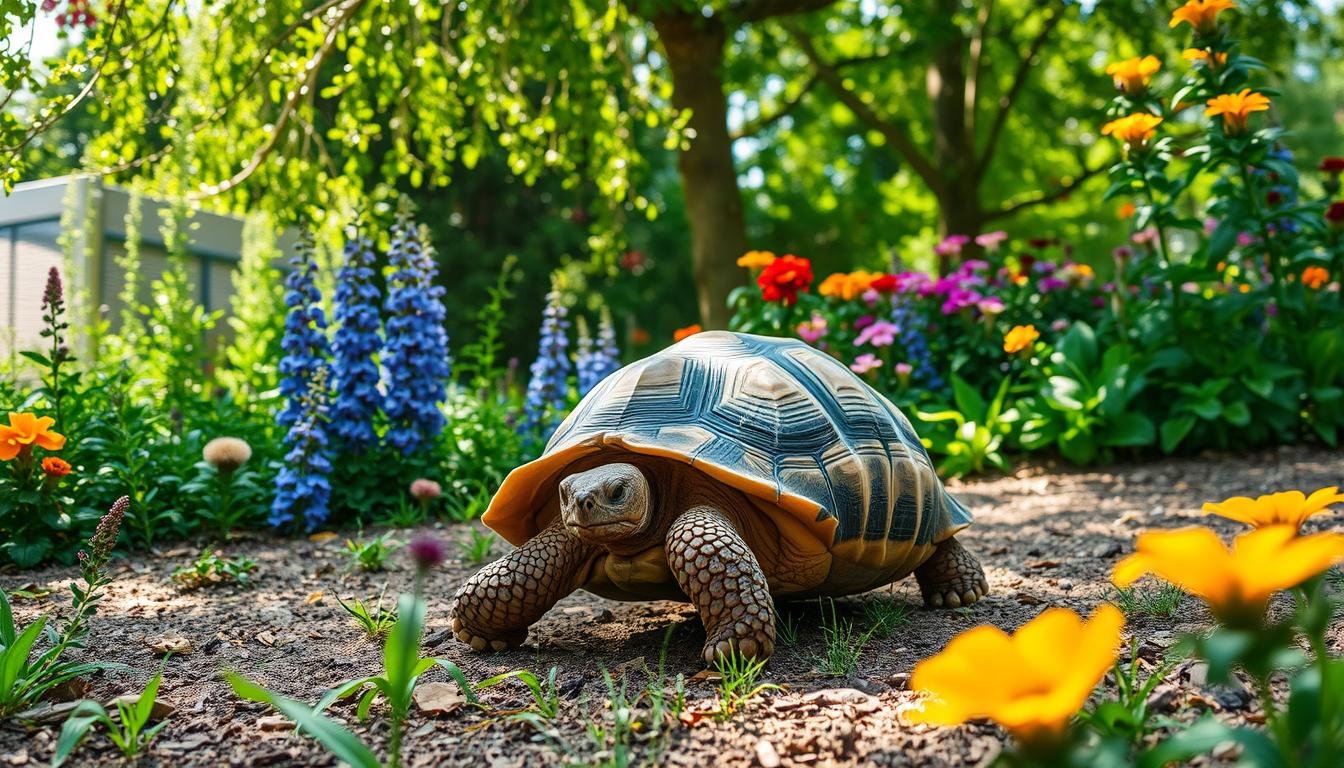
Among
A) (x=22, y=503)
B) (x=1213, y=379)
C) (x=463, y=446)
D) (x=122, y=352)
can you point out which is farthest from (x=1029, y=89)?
(x=22, y=503)

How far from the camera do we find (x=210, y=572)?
4078 millimetres

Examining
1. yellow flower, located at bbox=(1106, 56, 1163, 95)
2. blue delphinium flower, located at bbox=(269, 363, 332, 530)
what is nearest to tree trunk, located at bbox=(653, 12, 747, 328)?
yellow flower, located at bbox=(1106, 56, 1163, 95)

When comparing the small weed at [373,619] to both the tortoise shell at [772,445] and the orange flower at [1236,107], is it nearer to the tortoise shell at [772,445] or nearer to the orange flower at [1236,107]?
the tortoise shell at [772,445]

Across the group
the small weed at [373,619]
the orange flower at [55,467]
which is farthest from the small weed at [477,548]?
the orange flower at [55,467]

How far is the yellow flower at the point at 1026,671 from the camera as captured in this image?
1194mm

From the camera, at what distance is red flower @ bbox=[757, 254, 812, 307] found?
6289 mm

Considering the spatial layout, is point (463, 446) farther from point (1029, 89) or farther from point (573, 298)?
point (573, 298)

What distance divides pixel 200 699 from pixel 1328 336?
21.3ft

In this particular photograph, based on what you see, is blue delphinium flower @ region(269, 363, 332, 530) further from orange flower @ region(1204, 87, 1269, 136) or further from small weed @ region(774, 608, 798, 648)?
orange flower @ region(1204, 87, 1269, 136)

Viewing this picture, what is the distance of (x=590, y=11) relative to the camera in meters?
8.98

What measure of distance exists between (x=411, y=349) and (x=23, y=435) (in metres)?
2.24

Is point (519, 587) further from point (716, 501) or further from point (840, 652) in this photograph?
point (840, 652)

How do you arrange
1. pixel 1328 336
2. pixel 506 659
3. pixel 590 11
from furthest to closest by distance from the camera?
pixel 590 11, pixel 1328 336, pixel 506 659

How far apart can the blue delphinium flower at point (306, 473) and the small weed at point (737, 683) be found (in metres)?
3.10
